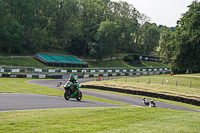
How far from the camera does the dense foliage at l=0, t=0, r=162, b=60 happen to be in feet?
217

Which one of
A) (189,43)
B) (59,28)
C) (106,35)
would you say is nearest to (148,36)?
(106,35)

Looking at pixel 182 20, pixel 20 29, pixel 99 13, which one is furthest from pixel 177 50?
pixel 99 13

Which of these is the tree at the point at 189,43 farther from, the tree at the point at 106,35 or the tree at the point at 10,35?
the tree at the point at 10,35

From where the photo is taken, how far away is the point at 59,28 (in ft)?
311

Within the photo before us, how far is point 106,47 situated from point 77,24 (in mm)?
19611

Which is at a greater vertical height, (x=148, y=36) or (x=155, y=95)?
(x=148, y=36)

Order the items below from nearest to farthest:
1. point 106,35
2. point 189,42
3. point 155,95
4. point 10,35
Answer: point 155,95 → point 189,42 → point 10,35 → point 106,35

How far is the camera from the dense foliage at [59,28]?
6612 centimetres

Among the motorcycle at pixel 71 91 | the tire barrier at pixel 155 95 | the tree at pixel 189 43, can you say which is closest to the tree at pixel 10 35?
the tire barrier at pixel 155 95

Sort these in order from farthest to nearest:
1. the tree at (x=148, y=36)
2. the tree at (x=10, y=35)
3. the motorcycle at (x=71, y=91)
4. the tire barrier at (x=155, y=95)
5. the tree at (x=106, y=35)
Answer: the tree at (x=148, y=36), the tree at (x=106, y=35), the tree at (x=10, y=35), the tire barrier at (x=155, y=95), the motorcycle at (x=71, y=91)

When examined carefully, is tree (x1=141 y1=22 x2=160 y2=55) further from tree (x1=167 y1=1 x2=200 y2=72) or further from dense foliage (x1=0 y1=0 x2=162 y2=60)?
tree (x1=167 y1=1 x2=200 y2=72)

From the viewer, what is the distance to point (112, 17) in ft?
365

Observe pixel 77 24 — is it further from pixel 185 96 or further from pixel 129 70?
pixel 185 96

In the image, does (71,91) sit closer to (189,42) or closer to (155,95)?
(155,95)
